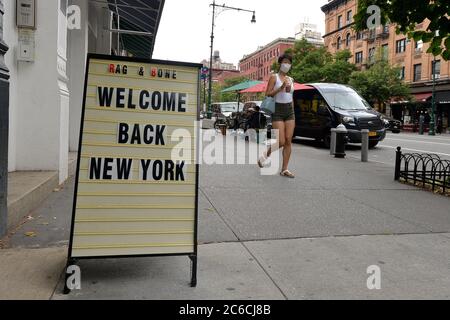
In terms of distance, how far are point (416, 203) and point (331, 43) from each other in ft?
215

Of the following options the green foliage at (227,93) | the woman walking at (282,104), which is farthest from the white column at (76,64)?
the green foliage at (227,93)

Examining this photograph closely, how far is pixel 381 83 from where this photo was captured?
45219 millimetres

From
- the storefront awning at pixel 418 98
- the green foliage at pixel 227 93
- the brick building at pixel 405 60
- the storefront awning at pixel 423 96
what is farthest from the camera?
the green foliage at pixel 227 93

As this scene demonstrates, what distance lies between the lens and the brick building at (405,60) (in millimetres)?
45219

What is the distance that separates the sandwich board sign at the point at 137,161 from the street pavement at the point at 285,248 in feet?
0.90

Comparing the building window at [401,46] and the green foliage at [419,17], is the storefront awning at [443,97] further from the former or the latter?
the green foliage at [419,17]

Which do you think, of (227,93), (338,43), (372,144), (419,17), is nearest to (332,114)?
(372,144)

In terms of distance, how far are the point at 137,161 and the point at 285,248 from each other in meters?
1.70

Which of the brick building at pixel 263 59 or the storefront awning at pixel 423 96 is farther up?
the brick building at pixel 263 59

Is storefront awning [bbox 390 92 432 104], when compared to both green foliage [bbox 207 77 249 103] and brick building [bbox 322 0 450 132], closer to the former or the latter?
brick building [bbox 322 0 450 132]

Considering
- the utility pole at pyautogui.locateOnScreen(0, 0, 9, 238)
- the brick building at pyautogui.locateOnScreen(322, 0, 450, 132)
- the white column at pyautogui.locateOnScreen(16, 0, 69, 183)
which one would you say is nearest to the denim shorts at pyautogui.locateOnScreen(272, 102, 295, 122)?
the white column at pyautogui.locateOnScreen(16, 0, 69, 183)

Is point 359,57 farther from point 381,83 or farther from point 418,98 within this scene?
point 381,83
